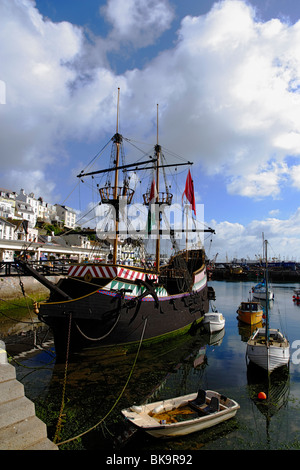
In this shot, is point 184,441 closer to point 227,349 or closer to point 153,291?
point 153,291

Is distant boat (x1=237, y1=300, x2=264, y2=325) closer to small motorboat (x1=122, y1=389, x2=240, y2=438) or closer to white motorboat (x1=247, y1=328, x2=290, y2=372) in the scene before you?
white motorboat (x1=247, y1=328, x2=290, y2=372)

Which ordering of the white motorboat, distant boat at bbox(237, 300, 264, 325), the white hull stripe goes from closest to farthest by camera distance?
the white motorboat, the white hull stripe, distant boat at bbox(237, 300, 264, 325)

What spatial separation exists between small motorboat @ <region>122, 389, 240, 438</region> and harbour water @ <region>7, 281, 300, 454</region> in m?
0.40

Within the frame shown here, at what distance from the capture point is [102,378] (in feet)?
43.7

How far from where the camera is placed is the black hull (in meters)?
14.3

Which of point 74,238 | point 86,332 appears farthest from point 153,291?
point 74,238

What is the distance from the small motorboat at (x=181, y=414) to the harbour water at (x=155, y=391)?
1.30 feet

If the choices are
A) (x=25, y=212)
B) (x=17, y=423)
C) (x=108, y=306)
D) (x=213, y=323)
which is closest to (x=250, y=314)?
(x=213, y=323)

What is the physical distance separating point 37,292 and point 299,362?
1183 inches

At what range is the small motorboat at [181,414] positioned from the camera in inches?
333

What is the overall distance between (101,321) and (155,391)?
457cm

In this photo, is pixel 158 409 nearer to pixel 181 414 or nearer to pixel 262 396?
pixel 181 414

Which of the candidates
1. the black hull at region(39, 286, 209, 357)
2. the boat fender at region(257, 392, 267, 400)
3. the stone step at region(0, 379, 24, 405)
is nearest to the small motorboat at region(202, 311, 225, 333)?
the black hull at region(39, 286, 209, 357)

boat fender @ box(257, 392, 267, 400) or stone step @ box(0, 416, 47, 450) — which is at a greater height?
stone step @ box(0, 416, 47, 450)
